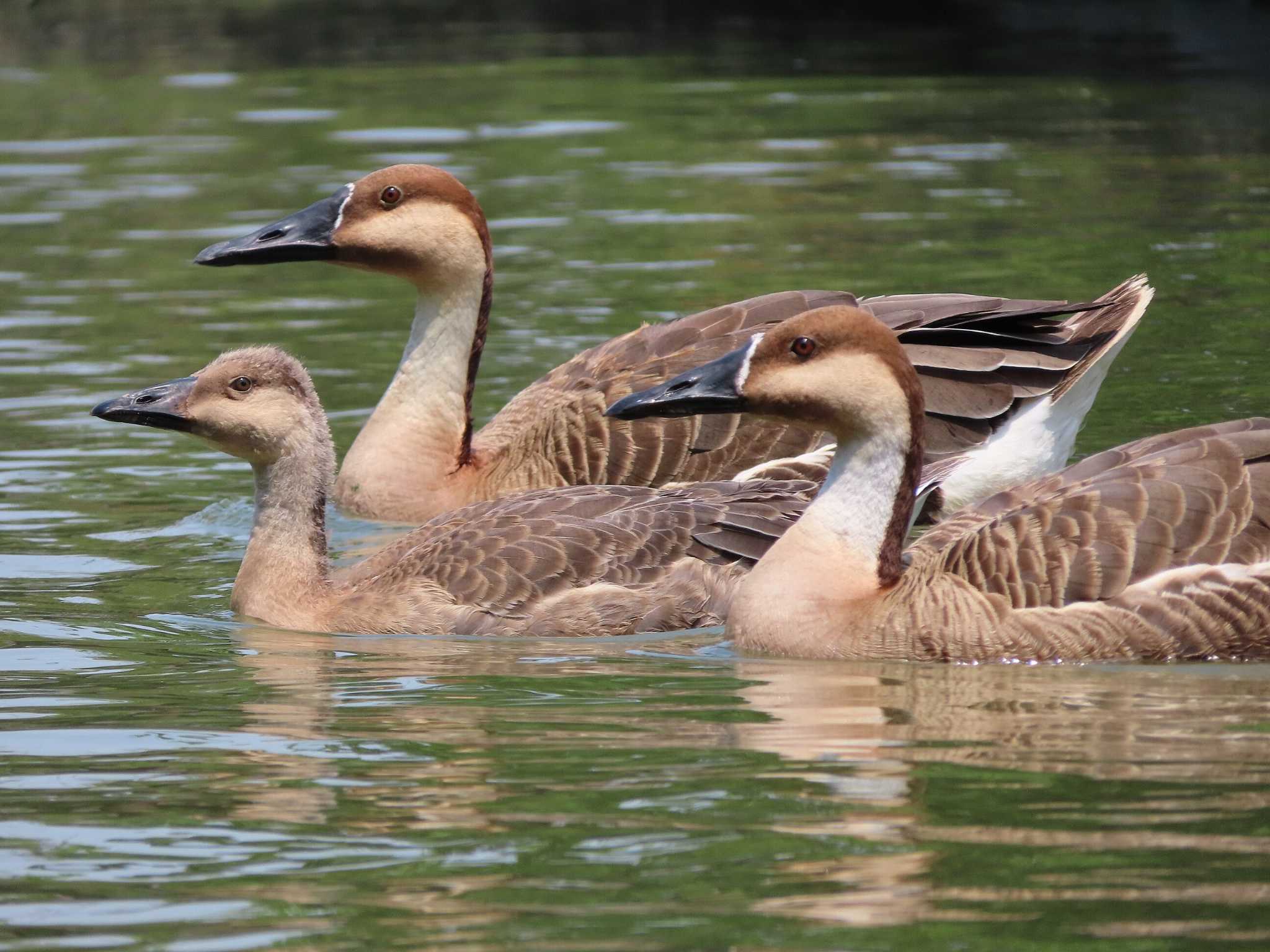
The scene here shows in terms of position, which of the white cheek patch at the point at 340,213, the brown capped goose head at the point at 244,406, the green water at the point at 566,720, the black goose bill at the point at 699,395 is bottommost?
the green water at the point at 566,720

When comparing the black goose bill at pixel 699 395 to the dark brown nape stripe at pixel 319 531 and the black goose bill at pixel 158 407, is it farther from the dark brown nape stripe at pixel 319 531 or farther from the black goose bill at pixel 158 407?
the black goose bill at pixel 158 407

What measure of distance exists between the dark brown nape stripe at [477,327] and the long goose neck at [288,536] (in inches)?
86.4

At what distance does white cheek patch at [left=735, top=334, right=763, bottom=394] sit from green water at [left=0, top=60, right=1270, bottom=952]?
1.12 m

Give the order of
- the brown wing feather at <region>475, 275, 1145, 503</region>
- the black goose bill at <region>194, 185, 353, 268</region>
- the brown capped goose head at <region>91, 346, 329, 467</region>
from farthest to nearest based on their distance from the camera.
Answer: the black goose bill at <region>194, 185, 353, 268</region> → the brown wing feather at <region>475, 275, 1145, 503</region> → the brown capped goose head at <region>91, 346, 329, 467</region>

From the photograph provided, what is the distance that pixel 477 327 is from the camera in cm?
1246

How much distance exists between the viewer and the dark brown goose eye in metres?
8.79

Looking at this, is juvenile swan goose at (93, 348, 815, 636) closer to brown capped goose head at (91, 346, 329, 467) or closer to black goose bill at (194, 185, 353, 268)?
brown capped goose head at (91, 346, 329, 467)

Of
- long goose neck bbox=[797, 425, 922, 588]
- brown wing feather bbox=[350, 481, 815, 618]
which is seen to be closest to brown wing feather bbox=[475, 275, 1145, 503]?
brown wing feather bbox=[350, 481, 815, 618]

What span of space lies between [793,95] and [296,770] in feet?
68.2

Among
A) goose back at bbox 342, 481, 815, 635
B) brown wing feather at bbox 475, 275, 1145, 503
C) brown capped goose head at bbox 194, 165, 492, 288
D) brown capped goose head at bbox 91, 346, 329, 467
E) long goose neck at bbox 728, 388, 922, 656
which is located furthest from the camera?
brown capped goose head at bbox 194, 165, 492, 288

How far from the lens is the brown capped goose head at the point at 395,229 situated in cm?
1188

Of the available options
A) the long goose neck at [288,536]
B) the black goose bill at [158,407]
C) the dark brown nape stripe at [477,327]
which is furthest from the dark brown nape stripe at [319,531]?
the dark brown nape stripe at [477,327]

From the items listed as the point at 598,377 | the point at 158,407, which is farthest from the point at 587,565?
the point at 598,377

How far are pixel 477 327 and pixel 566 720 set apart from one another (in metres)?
5.05
